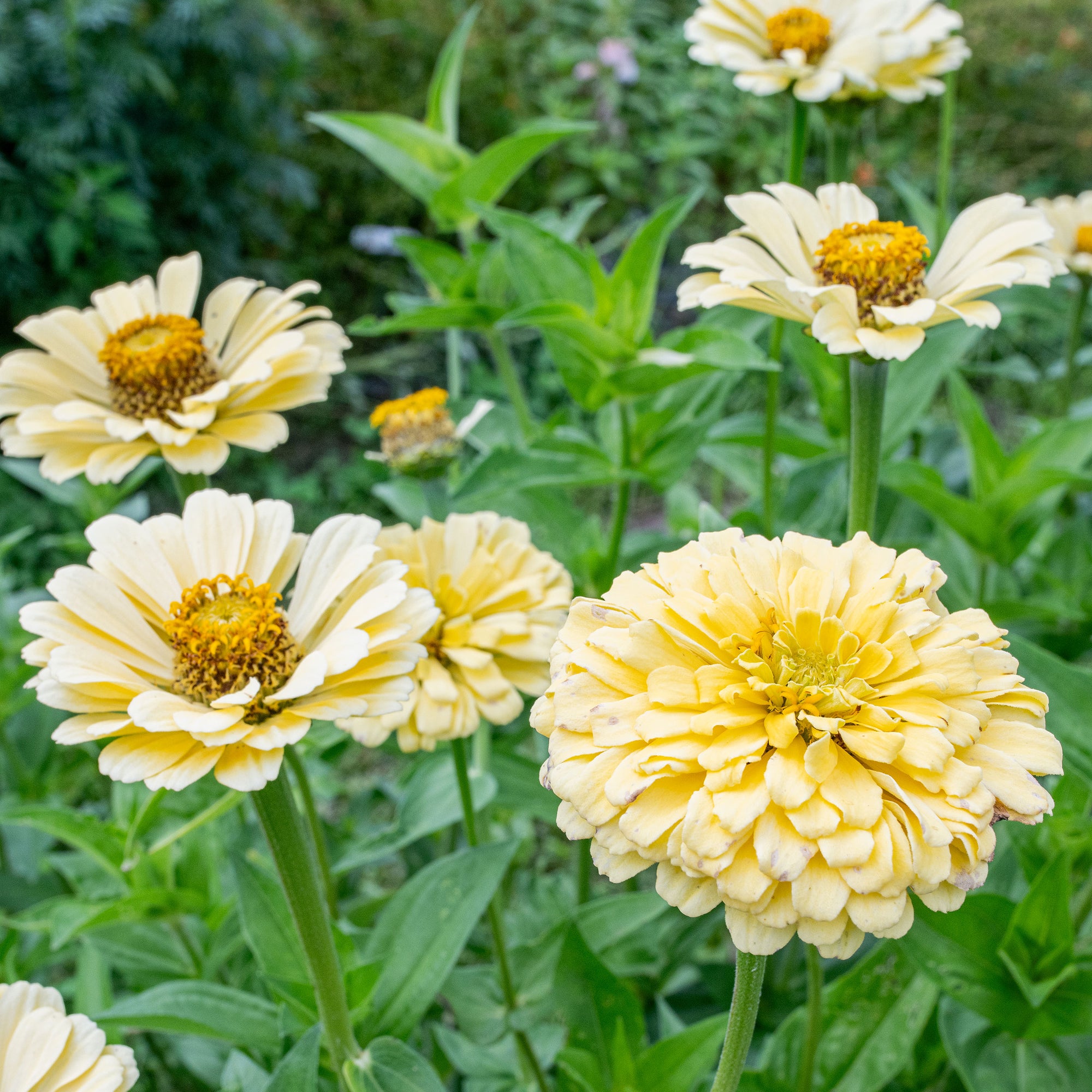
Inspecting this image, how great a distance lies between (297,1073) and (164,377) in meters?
0.58

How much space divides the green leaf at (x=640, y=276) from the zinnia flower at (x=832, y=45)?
0.14 m

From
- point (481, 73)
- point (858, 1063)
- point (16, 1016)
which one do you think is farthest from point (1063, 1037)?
point (481, 73)

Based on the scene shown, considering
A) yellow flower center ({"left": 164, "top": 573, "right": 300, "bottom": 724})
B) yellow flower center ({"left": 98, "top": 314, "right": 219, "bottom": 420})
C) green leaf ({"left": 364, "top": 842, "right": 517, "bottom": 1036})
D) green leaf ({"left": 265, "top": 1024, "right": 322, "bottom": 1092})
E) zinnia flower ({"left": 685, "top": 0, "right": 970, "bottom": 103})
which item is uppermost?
zinnia flower ({"left": 685, "top": 0, "right": 970, "bottom": 103})

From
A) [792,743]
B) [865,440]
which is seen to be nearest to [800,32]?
[865,440]

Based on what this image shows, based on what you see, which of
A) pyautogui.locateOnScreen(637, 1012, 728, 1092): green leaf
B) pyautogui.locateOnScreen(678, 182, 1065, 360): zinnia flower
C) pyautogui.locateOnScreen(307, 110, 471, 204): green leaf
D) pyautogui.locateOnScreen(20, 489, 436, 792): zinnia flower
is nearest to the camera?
pyautogui.locateOnScreen(20, 489, 436, 792): zinnia flower

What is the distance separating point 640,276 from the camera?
1063mm

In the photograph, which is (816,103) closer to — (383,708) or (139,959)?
(383,708)

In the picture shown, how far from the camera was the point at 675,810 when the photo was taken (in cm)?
49

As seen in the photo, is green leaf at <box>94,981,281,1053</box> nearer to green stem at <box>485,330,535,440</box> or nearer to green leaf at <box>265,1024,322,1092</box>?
green leaf at <box>265,1024,322,1092</box>

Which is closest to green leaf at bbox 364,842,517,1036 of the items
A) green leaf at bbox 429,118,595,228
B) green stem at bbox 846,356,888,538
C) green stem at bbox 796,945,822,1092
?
green stem at bbox 796,945,822,1092

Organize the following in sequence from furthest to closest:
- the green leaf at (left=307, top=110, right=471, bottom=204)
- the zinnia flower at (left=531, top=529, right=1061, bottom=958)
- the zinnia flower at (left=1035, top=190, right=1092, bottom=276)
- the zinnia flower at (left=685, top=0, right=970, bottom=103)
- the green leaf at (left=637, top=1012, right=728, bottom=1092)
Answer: the zinnia flower at (left=1035, top=190, right=1092, bottom=276) < the green leaf at (left=307, top=110, right=471, bottom=204) < the zinnia flower at (left=685, top=0, right=970, bottom=103) < the green leaf at (left=637, top=1012, right=728, bottom=1092) < the zinnia flower at (left=531, top=529, right=1061, bottom=958)

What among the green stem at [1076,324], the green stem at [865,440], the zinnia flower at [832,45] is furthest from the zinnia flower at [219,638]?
the green stem at [1076,324]

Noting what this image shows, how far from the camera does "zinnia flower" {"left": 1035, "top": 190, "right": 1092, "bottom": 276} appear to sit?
1.43m

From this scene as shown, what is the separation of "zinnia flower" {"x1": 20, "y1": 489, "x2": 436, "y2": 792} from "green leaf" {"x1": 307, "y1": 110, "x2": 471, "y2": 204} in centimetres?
63
